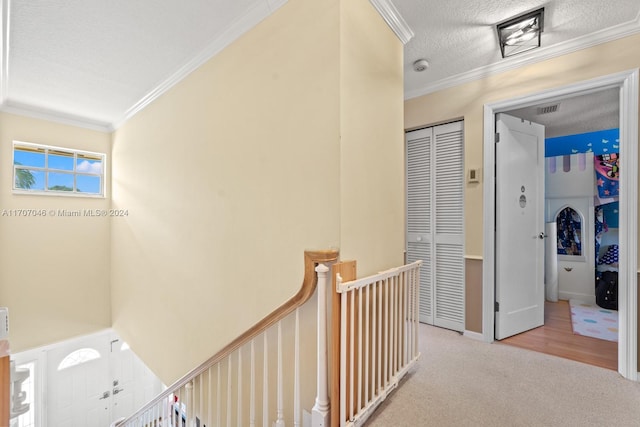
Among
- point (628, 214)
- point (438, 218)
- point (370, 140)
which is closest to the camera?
point (370, 140)

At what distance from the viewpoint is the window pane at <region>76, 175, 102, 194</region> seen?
4.05 meters

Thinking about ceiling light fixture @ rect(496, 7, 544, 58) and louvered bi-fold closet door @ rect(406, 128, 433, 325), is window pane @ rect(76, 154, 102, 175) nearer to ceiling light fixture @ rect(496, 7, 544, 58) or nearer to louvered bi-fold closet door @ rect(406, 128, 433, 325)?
louvered bi-fold closet door @ rect(406, 128, 433, 325)

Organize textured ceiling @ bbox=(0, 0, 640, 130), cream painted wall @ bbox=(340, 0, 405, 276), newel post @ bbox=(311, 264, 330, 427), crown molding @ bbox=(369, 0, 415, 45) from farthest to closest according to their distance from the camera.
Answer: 1. textured ceiling @ bbox=(0, 0, 640, 130)
2. crown molding @ bbox=(369, 0, 415, 45)
3. cream painted wall @ bbox=(340, 0, 405, 276)
4. newel post @ bbox=(311, 264, 330, 427)

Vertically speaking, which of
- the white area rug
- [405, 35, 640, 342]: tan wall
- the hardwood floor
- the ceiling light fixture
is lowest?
the white area rug

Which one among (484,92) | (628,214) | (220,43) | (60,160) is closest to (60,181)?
(60,160)

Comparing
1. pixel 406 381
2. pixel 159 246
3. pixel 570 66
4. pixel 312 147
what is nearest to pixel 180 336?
pixel 159 246

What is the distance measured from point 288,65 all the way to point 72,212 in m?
4.07

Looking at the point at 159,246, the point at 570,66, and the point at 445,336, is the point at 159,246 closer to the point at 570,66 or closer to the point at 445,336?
the point at 445,336

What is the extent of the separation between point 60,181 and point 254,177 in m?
3.66

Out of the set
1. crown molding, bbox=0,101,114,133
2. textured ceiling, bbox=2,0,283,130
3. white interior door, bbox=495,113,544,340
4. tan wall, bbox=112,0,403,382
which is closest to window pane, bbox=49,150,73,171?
crown molding, bbox=0,101,114,133

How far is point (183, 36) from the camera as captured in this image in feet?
7.34

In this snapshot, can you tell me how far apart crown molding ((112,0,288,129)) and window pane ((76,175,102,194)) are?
161 centimetres

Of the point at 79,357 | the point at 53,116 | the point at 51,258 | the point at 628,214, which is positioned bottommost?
the point at 79,357

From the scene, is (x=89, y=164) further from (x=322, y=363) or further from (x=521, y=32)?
(x=521, y=32)
